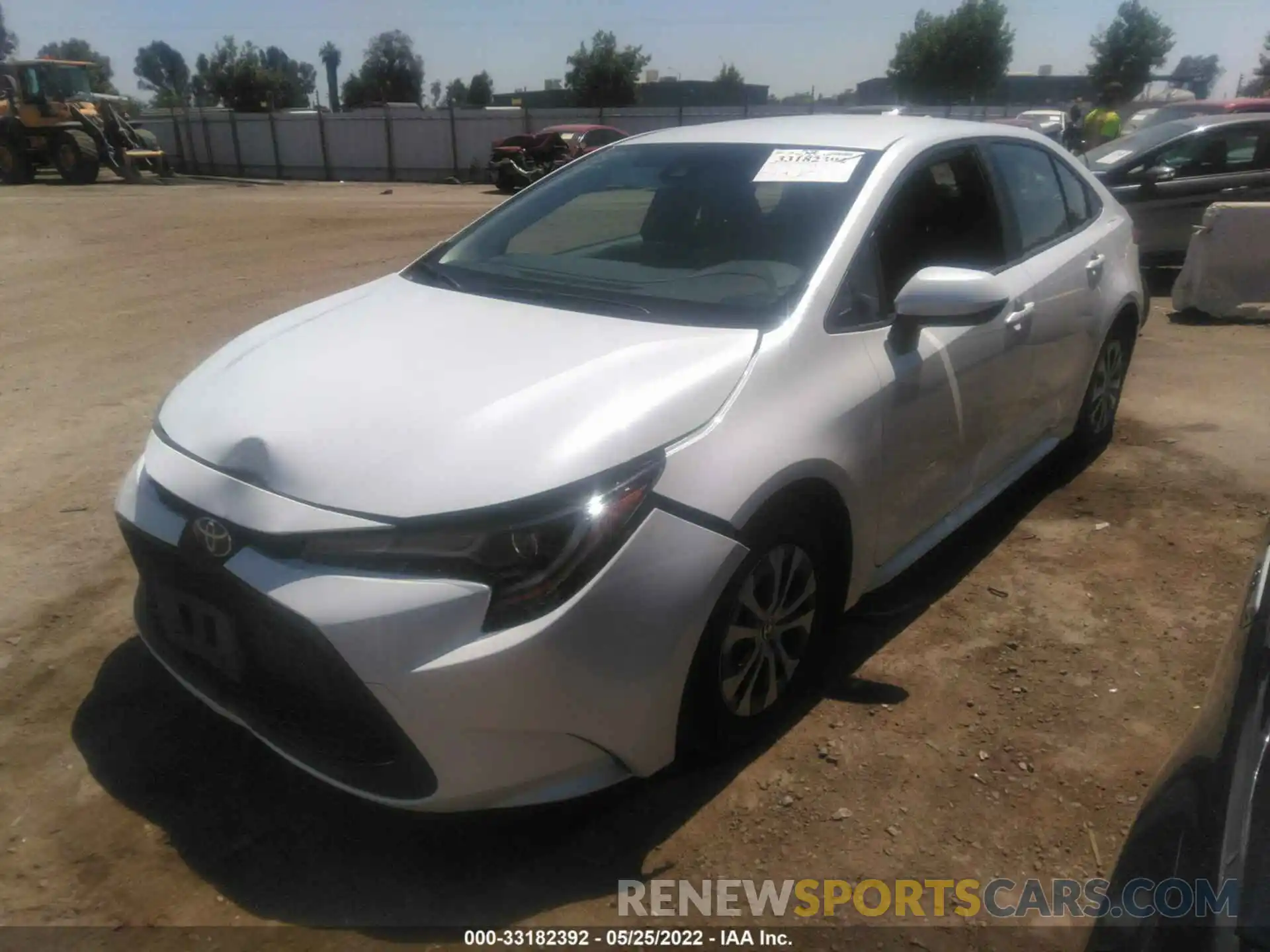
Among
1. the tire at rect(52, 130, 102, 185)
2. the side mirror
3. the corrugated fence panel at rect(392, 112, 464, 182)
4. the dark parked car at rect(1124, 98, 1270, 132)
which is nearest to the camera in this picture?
the side mirror

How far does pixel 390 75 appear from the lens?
265 feet

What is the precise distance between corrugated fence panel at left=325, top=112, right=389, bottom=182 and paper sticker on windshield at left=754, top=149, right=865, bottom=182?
31.6 meters

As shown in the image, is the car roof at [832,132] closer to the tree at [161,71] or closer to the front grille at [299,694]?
the front grille at [299,694]

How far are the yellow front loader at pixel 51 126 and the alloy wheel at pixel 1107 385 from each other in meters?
23.7

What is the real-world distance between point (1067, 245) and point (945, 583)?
1537 millimetres

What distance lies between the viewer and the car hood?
2.21 m

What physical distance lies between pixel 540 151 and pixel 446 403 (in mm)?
22914

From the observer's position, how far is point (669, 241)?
340 cm

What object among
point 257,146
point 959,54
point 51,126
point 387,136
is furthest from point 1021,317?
point 959,54

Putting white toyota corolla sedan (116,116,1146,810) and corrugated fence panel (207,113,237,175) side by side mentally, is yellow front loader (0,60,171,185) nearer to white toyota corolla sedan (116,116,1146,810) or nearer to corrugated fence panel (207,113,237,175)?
corrugated fence panel (207,113,237,175)

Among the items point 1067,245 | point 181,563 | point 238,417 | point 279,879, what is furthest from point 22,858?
point 1067,245

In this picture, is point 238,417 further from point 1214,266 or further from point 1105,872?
point 1214,266

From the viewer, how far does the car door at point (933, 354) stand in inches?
118

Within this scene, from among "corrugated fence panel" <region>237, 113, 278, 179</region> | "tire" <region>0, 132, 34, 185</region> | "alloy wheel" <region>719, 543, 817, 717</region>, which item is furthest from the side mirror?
"corrugated fence panel" <region>237, 113, 278, 179</region>
